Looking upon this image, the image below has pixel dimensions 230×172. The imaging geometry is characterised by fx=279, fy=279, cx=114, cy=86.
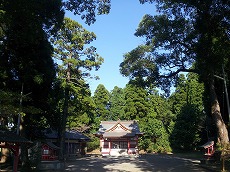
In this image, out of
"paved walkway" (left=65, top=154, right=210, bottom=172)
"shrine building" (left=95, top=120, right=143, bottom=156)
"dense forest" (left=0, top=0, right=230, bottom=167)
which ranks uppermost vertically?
"dense forest" (left=0, top=0, right=230, bottom=167)

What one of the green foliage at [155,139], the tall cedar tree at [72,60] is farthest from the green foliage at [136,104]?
the tall cedar tree at [72,60]

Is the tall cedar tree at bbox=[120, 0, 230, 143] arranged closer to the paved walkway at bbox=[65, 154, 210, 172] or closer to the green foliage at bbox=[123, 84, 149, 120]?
the paved walkway at bbox=[65, 154, 210, 172]

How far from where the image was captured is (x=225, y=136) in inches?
708

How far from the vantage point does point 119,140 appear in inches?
1642

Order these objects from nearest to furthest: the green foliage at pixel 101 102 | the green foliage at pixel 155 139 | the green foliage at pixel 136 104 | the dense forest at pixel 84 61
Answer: the dense forest at pixel 84 61 < the green foliage at pixel 155 139 < the green foliage at pixel 136 104 < the green foliage at pixel 101 102

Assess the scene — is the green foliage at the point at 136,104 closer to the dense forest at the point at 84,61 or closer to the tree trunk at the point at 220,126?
the dense forest at the point at 84,61

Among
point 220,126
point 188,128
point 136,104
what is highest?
point 136,104

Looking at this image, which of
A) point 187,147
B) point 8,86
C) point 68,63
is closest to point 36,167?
point 8,86

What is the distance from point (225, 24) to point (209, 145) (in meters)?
13.5

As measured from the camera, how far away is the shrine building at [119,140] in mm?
40969

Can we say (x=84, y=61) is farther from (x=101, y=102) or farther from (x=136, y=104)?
(x=101, y=102)

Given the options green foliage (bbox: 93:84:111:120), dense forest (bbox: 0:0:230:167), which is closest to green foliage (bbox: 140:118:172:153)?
dense forest (bbox: 0:0:230:167)

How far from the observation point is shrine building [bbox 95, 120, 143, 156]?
4097cm

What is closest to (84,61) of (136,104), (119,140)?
(119,140)
